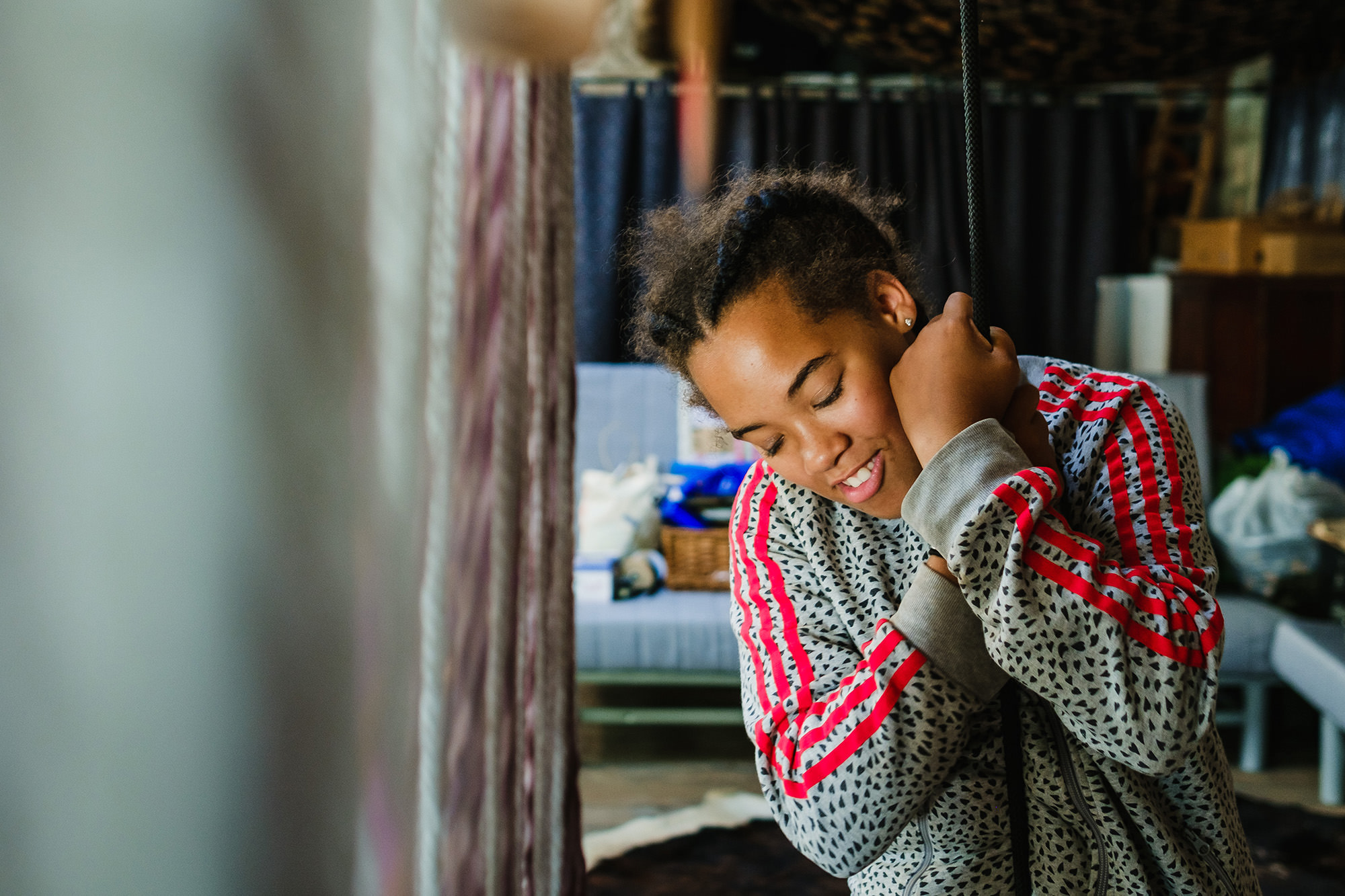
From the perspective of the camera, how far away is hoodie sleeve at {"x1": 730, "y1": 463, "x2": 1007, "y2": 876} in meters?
0.61

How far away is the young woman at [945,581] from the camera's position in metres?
0.54

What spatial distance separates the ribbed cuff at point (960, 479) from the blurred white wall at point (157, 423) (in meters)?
0.50

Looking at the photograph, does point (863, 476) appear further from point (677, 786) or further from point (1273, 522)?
point (1273, 522)

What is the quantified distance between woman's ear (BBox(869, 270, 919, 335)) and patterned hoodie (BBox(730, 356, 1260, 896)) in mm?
123

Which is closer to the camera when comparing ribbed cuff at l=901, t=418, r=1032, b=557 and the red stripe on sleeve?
ribbed cuff at l=901, t=418, r=1032, b=557

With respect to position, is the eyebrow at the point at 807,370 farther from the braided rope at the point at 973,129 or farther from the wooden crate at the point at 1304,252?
the wooden crate at the point at 1304,252

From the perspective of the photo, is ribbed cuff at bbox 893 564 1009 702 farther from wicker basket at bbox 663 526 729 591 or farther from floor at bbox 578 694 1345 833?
wicker basket at bbox 663 526 729 591

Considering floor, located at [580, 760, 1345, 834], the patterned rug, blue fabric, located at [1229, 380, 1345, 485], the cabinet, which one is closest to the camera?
the patterned rug

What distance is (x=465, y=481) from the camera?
368 mm

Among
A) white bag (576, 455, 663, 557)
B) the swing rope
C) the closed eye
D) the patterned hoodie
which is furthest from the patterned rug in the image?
the closed eye

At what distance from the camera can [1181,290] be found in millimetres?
3109

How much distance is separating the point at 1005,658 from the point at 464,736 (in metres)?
0.34

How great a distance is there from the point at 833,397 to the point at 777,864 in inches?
65.2

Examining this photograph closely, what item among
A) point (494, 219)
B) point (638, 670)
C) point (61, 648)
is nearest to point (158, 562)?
point (61, 648)
